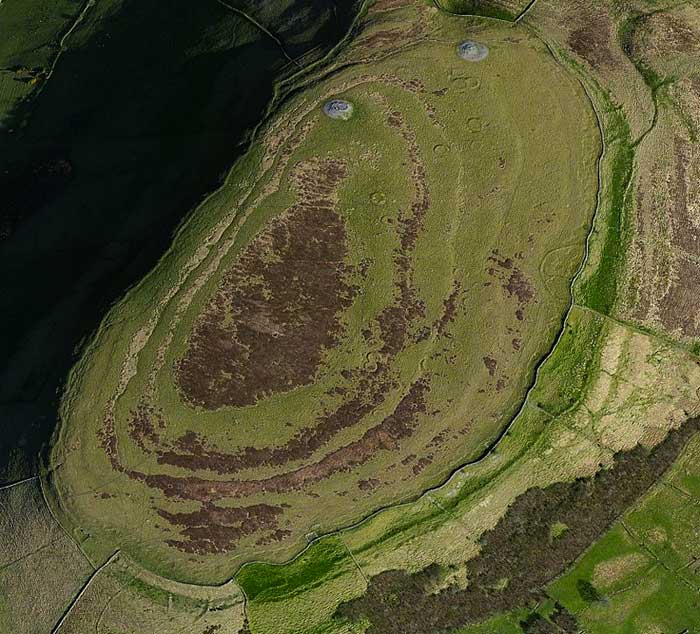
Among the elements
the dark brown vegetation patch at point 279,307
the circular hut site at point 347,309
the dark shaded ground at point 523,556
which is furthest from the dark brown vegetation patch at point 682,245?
the dark brown vegetation patch at point 279,307

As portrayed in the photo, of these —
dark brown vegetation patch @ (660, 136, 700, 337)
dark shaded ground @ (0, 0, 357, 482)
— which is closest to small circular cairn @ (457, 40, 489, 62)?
dark shaded ground @ (0, 0, 357, 482)

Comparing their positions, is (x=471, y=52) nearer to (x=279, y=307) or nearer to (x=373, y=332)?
(x=373, y=332)

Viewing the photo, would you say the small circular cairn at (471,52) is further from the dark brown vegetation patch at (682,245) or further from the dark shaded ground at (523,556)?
the dark shaded ground at (523,556)

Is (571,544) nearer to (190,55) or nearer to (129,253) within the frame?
(129,253)

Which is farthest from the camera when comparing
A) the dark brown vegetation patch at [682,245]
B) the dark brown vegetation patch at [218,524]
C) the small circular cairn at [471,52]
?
the dark brown vegetation patch at [682,245]

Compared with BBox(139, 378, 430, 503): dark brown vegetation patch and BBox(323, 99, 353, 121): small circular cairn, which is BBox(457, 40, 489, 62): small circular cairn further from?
BBox(139, 378, 430, 503): dark brown vegetation patch

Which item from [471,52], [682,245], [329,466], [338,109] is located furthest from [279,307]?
[682,245]

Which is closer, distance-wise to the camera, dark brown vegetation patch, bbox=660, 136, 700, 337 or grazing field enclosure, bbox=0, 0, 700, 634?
grazing field enclosure, bbox=0, 0, 700, 634
